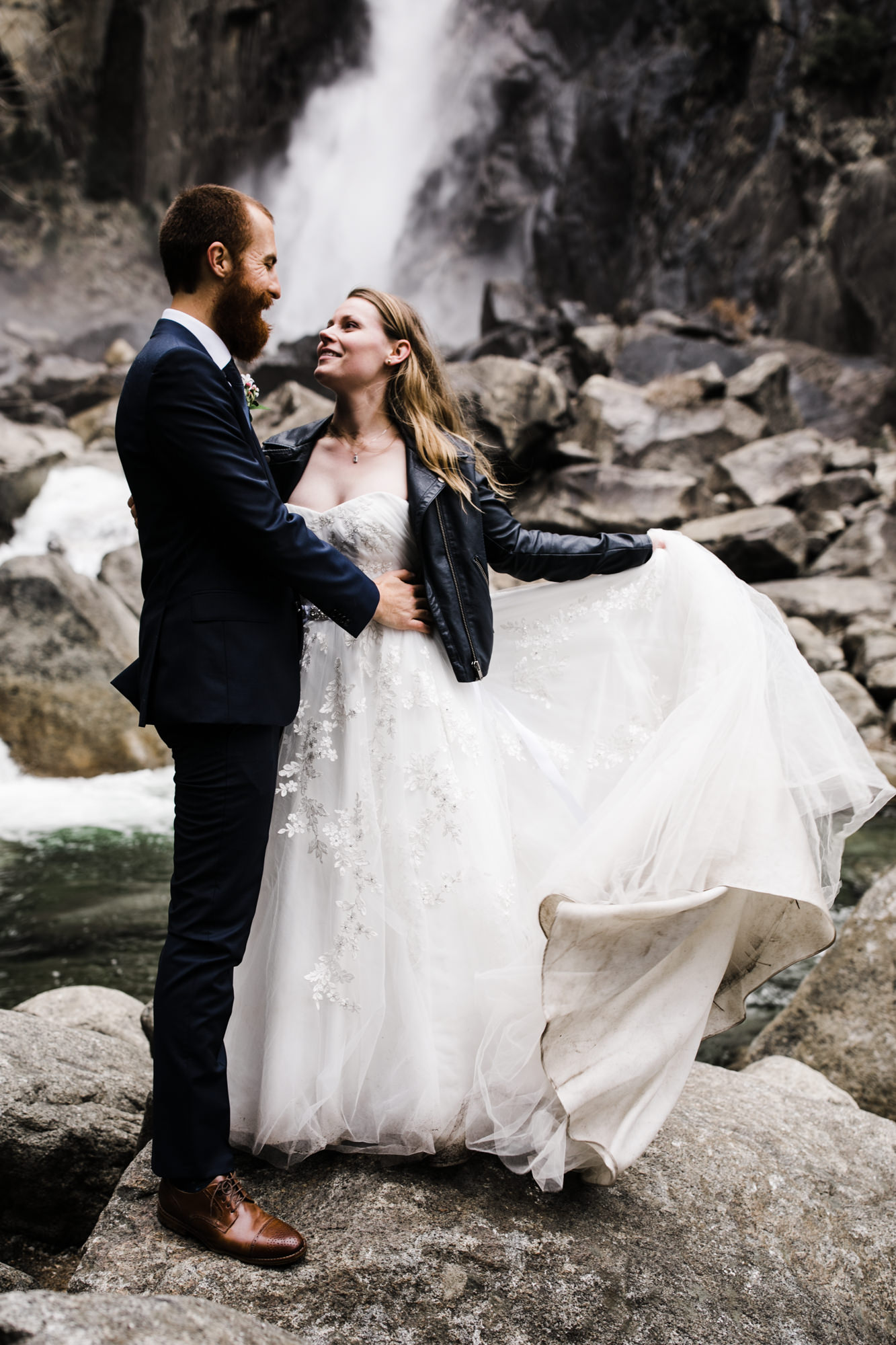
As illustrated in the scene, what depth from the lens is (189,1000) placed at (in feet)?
6.26

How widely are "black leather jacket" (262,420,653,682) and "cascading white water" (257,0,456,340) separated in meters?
25.7

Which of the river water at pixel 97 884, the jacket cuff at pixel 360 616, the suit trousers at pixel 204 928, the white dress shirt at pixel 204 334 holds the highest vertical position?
the white dress shirt at pixel 204 334

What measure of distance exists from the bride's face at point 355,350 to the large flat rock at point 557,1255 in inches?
75.4

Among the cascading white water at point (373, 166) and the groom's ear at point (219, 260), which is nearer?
the groom's ear at point (219, 260)

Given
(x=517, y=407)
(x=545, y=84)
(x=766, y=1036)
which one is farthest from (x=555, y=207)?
(x=766, y=1036)

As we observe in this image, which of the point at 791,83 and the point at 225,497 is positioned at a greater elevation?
the point at 791,83

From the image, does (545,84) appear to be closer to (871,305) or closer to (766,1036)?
(871,305)

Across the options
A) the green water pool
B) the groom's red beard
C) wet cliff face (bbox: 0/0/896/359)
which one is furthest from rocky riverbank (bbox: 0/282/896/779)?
the groom's red beard

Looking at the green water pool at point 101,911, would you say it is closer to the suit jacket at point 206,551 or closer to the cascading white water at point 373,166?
the suit jacket at point 206,551

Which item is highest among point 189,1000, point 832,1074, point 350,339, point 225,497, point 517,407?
point 350,339

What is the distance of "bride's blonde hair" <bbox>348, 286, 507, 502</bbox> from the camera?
8.32ft

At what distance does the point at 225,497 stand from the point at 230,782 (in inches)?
22.7

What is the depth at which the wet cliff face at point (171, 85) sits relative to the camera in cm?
2781

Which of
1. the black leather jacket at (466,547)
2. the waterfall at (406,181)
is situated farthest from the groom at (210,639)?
the waterfall at (406,181)
